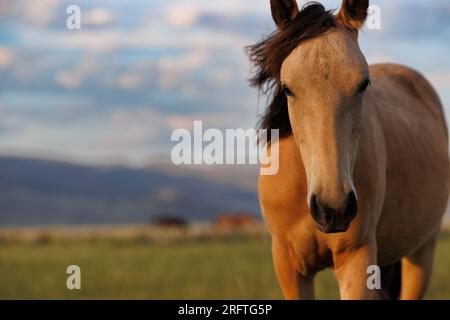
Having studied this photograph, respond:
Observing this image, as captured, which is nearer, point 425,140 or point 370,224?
point 370,224

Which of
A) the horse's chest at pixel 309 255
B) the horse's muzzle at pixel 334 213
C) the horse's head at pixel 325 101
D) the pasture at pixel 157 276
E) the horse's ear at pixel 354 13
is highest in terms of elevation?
the horse's ear at pixel 354 13

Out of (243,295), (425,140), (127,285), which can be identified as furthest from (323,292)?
(425,140)

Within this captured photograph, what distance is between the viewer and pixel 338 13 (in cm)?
455

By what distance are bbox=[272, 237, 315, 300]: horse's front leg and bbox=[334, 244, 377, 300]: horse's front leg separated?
1.25 feet

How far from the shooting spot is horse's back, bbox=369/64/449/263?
5.28m

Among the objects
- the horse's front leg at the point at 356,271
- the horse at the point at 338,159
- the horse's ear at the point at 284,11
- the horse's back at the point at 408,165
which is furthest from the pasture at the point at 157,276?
the horse's ear at the point at 284,11

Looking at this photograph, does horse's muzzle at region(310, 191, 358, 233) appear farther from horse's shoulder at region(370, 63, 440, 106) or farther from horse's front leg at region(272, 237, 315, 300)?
horse's shoulder at region(370, 63, 440, 106)

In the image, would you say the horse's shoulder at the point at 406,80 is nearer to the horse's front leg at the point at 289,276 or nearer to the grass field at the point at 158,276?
the horse's front leg at the point at 289,276

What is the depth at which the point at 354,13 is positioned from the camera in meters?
4.48

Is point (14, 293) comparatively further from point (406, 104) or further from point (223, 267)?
point (406, 104)

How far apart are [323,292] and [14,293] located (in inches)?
222

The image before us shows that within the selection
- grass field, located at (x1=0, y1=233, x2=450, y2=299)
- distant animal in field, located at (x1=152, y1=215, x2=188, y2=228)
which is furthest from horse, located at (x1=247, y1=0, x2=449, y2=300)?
distant animal in field, located at (x1=152, y1=215, x2=188, y2=228)

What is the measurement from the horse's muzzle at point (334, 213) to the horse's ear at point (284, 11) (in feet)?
4.11

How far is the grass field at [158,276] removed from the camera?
12218 mm
